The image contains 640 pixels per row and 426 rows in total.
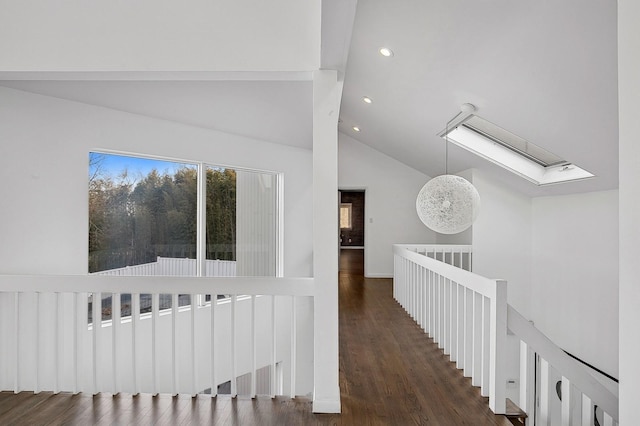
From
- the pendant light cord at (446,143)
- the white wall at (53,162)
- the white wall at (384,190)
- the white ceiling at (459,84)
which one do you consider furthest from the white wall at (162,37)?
the white wall at (384,190)

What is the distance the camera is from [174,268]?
4805 millimetres

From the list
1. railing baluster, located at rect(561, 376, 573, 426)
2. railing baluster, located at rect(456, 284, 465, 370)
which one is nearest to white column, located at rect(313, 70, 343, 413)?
railing baluster, located at rect(456, 284, 465, 370)

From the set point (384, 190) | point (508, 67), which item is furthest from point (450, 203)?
point (384, 190)

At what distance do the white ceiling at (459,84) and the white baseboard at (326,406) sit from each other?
2611mm

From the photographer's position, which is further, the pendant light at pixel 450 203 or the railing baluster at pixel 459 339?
the pendant light at pixel 450 203

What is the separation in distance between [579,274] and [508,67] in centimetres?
332

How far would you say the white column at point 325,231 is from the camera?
Result: 2650mm

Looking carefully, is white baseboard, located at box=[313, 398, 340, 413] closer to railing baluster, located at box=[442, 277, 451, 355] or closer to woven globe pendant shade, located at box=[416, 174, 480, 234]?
railing baluster, located at box=[442, 277, 451, 355]

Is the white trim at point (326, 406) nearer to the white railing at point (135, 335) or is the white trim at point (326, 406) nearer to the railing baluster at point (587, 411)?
the white railing at point (135, 335)

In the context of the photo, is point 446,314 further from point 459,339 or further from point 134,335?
point 134,335

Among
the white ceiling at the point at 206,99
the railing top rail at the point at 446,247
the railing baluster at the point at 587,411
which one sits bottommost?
the railing baluster at the point at 587,411

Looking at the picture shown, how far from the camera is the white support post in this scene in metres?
2.51

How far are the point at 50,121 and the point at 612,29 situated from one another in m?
4.36

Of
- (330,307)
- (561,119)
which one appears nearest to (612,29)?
(561,119)
